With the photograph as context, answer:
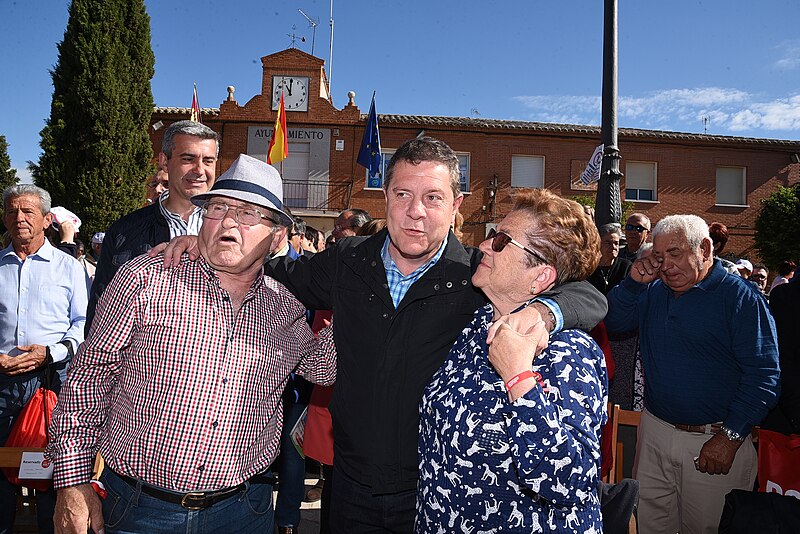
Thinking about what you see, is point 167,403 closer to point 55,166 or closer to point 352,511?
point 352,511

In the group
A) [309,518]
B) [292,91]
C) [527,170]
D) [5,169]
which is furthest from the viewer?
[5,169]

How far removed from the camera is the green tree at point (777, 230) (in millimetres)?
17531

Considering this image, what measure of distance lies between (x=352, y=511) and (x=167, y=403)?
82 cm

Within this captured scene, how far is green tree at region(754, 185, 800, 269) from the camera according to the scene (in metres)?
17.5

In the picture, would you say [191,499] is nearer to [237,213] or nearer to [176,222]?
[237,213]

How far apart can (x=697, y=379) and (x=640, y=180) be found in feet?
69.2

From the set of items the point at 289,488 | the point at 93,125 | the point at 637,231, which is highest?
the point at 93,125

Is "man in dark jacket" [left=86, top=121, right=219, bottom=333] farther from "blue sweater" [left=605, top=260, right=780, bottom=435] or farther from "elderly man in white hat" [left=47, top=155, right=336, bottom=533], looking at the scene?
"blue sweater" [left=605, top=260, right=780, bottom=435]

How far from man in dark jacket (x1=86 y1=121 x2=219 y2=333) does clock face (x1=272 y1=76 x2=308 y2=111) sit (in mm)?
20020

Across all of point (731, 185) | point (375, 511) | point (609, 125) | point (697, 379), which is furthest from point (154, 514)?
point (731, 185)

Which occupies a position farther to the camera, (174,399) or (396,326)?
(396,326)

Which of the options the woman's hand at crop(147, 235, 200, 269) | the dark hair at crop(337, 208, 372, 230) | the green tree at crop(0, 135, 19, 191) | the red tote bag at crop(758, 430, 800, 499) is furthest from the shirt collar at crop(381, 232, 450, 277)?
the green tree at crop(0, 135, 19, 191)

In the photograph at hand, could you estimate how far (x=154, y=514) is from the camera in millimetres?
1835

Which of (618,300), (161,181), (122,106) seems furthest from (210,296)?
(122,106)
